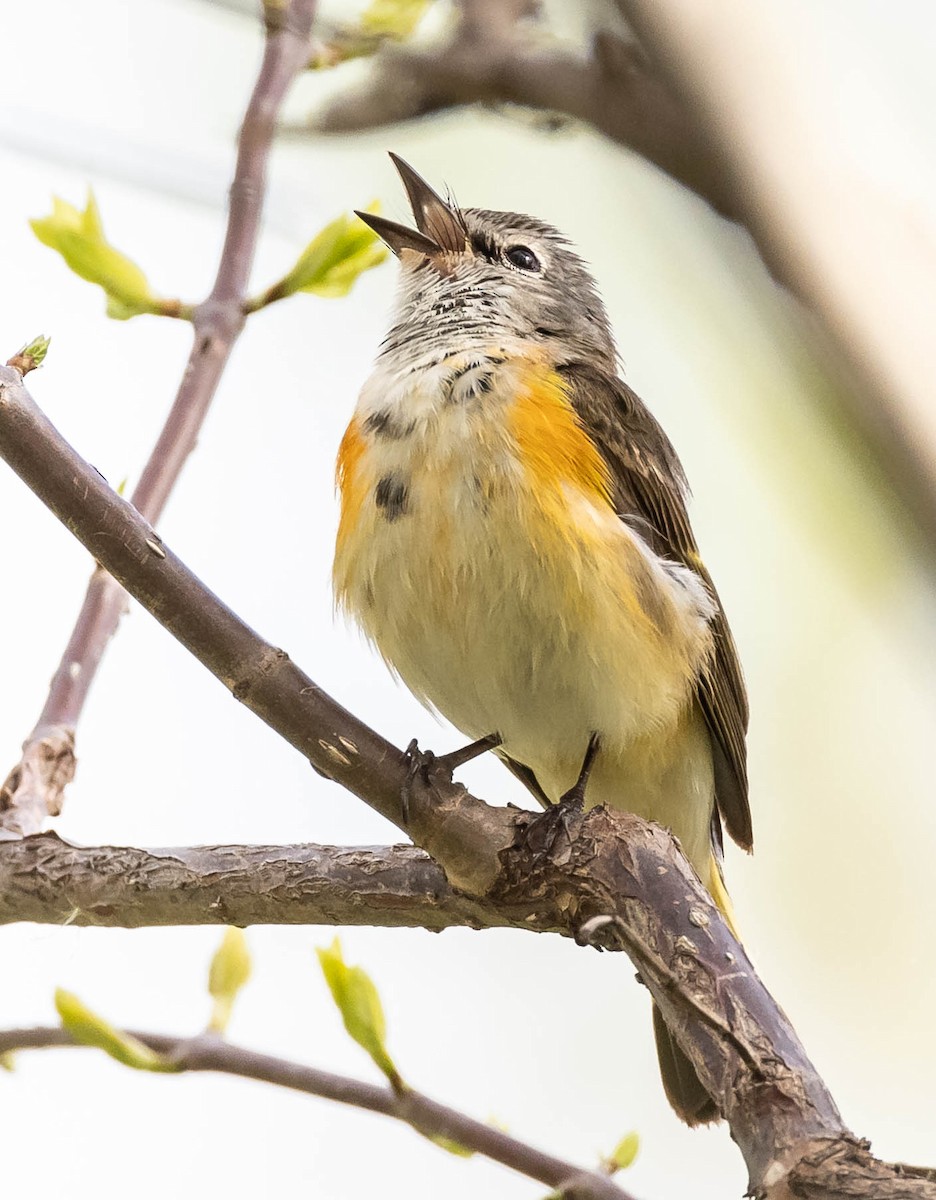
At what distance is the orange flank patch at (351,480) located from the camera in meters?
3.00

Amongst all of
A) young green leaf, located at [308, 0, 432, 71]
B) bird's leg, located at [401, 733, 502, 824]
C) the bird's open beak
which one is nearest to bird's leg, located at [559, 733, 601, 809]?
bird's leg, located at [401, 733, 502, 824]

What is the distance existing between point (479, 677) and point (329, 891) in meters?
0.94

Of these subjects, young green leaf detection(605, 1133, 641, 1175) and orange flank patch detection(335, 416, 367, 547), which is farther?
orange flank patch detection(335, 416, 367, 547)

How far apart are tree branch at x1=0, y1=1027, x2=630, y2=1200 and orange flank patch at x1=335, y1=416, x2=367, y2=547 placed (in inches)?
49.8

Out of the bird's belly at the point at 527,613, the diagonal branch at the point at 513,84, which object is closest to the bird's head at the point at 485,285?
the diagonal branch at the point at 513,84

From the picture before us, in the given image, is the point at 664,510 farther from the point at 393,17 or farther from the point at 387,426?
the point at 393,17

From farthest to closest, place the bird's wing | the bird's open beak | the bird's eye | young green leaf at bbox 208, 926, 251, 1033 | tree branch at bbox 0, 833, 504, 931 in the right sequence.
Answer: the bird's eye
the bird's open beak
the bird's wing
young green leaf at bbox 208, 926, 251, 1033
tree branch at bbox 0, 833, 504, 931

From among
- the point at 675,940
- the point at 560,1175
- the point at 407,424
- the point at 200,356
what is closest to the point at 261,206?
the point at 200,356

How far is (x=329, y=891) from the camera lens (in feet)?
7.07

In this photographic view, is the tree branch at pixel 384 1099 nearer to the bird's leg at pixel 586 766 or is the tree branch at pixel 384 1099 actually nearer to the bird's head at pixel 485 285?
the bird's leg at pixel 586 766

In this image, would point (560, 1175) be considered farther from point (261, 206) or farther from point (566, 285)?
point (566, 285)

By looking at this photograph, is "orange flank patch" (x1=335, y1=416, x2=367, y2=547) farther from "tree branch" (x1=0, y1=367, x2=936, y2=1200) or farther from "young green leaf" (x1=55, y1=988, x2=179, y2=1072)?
"young green leaf" (x1=55, y1=988, x2=179, y2=1072)

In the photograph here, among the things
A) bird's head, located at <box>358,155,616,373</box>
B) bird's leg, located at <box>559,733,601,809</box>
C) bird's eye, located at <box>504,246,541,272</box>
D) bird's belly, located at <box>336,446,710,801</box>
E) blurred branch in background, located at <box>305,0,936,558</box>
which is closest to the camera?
blurred branch in background, located at <box>305,0,936,558</box>

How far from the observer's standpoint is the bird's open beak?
3.57m
